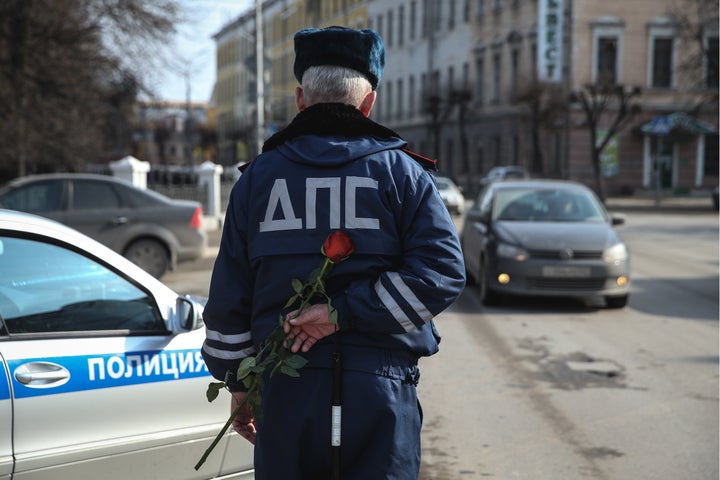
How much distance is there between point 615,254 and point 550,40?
117 feet

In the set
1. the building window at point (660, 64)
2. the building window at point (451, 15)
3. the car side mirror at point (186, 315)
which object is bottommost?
the car side mirror at point (186, 315)

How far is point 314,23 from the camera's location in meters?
64.2

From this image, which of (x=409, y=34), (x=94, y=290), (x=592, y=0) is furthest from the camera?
(x=409, y=34)

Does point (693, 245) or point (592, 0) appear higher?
point (592, 0)

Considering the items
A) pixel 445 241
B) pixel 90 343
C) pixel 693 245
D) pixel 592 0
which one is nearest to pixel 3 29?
pixel 693 245

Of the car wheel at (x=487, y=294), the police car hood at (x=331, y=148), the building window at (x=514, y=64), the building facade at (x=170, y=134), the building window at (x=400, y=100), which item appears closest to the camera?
the police car hood at (x=331, y=148)

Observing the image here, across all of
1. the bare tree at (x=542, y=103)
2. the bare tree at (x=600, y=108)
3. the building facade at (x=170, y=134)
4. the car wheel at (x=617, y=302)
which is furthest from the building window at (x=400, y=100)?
the car wheel at (x=617, y=302)

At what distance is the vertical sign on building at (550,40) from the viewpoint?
4397cm

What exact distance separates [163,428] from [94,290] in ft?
2.53

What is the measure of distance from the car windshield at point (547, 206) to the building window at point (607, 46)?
34.5m

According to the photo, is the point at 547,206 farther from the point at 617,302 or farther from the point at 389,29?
the point at 389,29

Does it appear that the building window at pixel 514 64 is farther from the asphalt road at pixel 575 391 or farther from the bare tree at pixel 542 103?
the asphalt road at pixel 575 391

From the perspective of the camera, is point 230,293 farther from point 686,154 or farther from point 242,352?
point 686,154

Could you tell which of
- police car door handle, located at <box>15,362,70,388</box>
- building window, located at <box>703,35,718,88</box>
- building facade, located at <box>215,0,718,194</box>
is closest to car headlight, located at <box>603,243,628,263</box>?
police car door handle, located at <box>15,362,70,388</box>
